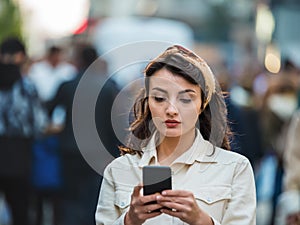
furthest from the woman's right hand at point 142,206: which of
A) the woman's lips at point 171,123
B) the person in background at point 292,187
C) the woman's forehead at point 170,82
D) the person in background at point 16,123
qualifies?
the person in background at point 16,123

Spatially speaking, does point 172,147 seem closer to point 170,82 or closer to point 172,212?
point 170,82

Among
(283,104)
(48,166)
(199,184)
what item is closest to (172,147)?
(199,184)

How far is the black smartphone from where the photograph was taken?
4023mm

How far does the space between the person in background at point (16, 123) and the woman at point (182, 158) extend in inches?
238

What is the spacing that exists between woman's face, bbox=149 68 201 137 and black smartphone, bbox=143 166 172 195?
23 centimetres

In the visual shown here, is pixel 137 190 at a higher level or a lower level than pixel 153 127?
lower

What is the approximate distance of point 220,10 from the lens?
5412cm

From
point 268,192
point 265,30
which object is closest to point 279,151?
point 268,192

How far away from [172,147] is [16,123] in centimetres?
622

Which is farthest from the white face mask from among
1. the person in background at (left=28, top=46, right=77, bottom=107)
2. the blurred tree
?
the blurred tree

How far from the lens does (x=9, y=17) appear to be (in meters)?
36.8

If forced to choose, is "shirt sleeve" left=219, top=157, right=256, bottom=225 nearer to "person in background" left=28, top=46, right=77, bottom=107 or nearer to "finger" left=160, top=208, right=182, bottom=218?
"finger" left=160, top=208, right=182, bottom=218

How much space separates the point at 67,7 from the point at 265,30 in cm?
493

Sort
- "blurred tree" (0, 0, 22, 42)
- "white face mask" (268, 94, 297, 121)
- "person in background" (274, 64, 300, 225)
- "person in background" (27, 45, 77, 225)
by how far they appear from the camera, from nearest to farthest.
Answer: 1. "person in background" (274, 64, 300, 225)
2. "person in background" (27, 45, 77, 225)
3. "white face mask" (268, 94, 297, 121)
4. "blurred tree" (0, 0, 22, 42)
